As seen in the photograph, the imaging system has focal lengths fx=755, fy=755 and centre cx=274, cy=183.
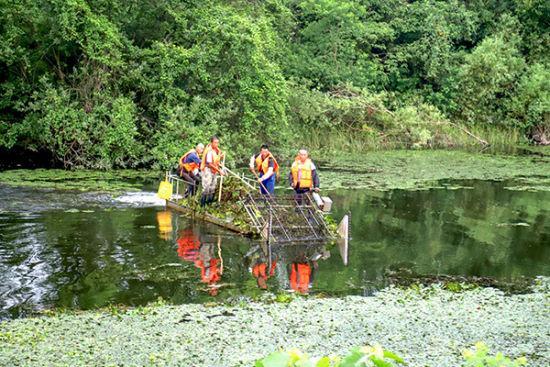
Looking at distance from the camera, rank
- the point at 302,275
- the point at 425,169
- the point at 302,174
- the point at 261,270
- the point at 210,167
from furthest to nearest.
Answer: the point at 425,169 < the point at 210,167 < the point at 302,174 < the point at 261,270 < the point at 302,275

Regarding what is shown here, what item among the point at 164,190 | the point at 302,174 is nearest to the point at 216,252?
the point at 302,174

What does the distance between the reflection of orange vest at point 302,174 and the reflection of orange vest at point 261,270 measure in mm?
2979

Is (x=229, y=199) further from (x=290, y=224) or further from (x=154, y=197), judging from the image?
(x=154, y=197)

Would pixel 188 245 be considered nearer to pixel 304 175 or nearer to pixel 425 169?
pixel 304 175

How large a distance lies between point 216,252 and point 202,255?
0.38 m

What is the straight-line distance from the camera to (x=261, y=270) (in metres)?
12.3

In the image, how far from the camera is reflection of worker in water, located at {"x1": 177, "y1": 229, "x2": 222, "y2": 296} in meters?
11.6

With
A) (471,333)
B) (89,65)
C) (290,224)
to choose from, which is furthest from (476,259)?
(89,65)

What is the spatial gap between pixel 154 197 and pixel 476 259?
8377 millimetres

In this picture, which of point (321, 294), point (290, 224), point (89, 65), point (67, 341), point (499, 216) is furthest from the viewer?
point (89, 65)

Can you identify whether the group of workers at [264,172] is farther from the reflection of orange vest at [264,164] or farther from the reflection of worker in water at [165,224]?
the reflection of worker in water at [165,224]

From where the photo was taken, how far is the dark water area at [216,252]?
11039 mm

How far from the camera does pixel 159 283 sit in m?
11.3

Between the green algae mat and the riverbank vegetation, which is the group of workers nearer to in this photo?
the green algae mat
